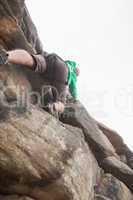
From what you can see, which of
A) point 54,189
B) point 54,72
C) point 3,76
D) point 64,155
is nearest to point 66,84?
point 54,72

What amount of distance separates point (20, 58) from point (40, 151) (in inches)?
150

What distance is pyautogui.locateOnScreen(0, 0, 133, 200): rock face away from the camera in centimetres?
859

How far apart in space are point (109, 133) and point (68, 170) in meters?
8.77

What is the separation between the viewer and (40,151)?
9008 mm

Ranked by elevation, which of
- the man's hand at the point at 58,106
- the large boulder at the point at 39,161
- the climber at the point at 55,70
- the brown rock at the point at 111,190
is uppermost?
the climber at the point at 55,70

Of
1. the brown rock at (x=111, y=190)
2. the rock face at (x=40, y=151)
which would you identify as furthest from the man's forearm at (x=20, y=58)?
the brown rock at (x=111, y=190)

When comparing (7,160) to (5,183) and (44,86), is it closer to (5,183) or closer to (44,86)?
(5,183)

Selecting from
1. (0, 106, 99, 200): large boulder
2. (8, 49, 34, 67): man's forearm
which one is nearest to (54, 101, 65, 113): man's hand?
(0, 106, 99, 200): large boulder

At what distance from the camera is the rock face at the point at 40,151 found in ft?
28.2

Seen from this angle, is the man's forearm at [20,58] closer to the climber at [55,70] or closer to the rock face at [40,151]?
the climber at [55,70]

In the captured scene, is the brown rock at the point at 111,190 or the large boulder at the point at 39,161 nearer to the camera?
the large boulder at the point at 39,161

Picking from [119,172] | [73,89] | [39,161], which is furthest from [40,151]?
[73,89]

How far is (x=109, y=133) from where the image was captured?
58.3 feet

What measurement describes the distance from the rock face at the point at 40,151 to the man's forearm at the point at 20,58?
68cm
